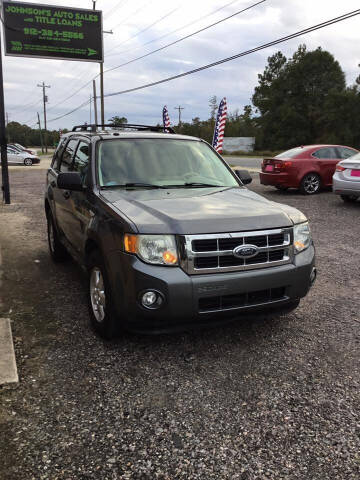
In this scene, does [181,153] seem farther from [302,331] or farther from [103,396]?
[103,396]

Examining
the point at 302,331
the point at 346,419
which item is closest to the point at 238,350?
the point at 302,331

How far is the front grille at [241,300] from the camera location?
10.3 feet

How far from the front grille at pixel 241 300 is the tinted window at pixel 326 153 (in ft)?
35.4

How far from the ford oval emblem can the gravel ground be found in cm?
53

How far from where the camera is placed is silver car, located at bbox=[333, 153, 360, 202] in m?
10.2

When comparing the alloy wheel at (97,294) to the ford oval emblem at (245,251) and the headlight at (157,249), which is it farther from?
the ford oval emblem at (245,251)

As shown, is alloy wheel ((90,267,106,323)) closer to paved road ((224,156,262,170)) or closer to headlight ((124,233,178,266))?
headlight ((124,233,178,266))

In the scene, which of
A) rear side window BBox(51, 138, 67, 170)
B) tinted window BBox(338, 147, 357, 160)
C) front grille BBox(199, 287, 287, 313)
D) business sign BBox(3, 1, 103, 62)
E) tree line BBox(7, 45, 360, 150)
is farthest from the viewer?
tree line BBox(7, 45, 360, 150)

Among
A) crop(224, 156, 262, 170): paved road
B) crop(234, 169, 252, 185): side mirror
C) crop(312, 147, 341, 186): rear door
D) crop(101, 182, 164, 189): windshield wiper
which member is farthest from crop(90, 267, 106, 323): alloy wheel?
crop(224, 156, 262, 170): paved road

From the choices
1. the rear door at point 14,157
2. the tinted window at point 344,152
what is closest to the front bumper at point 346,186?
the tinted window at point 344,152

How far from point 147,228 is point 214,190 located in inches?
53.2

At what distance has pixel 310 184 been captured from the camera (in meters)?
13.2

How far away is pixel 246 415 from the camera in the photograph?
2.75 metres

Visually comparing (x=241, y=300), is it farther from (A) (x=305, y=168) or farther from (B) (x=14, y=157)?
(B) (x=14, y=157)
